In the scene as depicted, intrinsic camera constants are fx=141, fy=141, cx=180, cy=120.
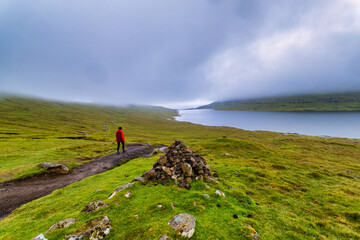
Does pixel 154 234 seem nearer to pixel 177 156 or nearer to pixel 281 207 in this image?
pixel 177 156

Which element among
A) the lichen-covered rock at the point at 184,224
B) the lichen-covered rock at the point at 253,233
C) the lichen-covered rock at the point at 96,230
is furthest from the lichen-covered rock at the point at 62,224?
the lichen-covered rock at the point at 253,233

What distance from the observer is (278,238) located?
8242mm

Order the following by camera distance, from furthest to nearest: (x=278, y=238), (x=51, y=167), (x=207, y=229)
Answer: (x=51, y=167) < (x=278, y=238) < (x=207, y=229)

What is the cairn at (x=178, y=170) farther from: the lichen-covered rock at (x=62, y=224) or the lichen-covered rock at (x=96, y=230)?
the lichen-covered rock at (x=62, y=224)

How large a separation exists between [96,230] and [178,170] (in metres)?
7.18

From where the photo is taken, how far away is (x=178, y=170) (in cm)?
1300

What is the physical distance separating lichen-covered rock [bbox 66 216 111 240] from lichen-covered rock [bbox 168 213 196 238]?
3331 millimetres

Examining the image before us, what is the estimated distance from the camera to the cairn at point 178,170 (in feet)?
40.1

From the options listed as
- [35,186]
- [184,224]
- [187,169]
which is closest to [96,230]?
[184,224]

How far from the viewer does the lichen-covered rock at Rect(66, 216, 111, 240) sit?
696 cm

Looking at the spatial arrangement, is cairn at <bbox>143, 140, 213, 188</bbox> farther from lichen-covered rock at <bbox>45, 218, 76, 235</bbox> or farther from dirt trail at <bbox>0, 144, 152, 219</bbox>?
dirt trail at <bbox>0, 144, 152, 219</bbox>

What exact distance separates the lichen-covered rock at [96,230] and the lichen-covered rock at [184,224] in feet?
10.9

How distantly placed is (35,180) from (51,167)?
254 cm

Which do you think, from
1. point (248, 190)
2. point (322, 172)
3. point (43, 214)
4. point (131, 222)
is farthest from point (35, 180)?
point (322, 172)
